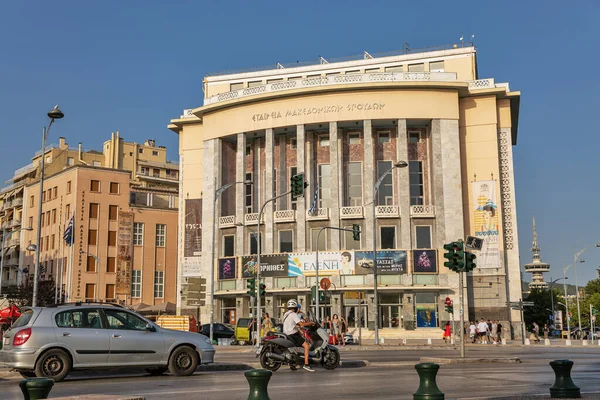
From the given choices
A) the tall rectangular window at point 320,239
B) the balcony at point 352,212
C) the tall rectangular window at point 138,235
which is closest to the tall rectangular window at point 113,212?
the tall rectangular window at point 138,235

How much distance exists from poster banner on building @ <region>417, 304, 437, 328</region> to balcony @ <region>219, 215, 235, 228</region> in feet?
55.4

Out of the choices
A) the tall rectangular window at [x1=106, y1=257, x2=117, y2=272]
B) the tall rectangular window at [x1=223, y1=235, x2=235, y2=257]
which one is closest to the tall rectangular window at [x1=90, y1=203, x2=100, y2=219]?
the tall rectangular window at [x1=106, y1=257, x2=117, y2=272]

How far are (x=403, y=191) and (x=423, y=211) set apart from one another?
2174mm

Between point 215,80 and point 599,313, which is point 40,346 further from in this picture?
point 599,313

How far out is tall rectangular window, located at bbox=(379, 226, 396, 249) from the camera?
56312 mm

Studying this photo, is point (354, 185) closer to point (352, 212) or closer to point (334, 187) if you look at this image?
point (334, 187)

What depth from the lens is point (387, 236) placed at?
5647 cm

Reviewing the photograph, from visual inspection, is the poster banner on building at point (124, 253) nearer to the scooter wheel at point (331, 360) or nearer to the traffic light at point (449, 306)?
the traffic light at point (449, 306)

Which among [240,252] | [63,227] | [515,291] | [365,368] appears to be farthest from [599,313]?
[365,368]

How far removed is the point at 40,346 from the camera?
14.0m

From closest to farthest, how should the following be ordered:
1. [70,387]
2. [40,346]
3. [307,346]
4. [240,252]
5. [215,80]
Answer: [70,387]
[40,346]
[307,346]
[240,252]
[215,80]

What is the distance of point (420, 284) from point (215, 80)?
2858 centimetres

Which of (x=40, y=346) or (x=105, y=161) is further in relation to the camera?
(x=105, y=161)

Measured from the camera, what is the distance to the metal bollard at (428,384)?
8.10m
